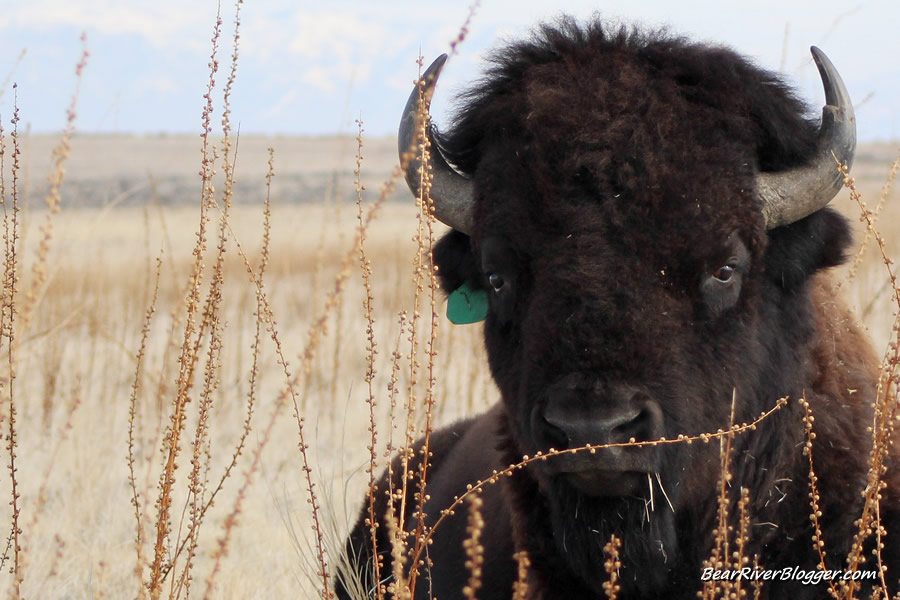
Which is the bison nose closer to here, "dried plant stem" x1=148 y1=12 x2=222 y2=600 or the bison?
the bison

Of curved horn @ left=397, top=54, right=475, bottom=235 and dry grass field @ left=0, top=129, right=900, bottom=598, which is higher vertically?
curved horn @ left=397, top=54, right=475, bottom=235

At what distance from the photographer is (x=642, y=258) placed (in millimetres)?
3312

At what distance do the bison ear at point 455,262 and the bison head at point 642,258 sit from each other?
258mm

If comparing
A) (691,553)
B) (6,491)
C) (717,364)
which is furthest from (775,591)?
(6,491)

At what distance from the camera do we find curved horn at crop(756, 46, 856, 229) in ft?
11.7

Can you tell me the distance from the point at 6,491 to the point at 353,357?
5.88m

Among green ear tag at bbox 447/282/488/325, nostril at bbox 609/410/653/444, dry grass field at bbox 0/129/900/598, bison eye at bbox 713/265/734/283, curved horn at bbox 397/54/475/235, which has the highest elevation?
curved horn at bbox 397/54/475/235

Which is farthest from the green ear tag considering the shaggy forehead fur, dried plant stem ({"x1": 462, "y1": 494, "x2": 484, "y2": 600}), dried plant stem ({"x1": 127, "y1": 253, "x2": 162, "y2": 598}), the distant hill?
the distant hill

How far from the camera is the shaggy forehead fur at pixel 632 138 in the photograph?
338 centimetres

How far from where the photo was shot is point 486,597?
4031 mm

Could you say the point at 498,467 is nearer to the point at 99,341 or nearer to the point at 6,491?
the point at 6,491

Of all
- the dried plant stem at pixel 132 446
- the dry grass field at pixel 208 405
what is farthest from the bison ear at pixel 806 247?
the dried plant stem at pixel 132 446

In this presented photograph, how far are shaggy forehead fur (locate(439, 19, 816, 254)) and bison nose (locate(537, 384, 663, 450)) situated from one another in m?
0.58

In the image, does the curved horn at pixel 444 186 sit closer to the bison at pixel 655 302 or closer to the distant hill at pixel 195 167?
the bison at pixel 655 302
